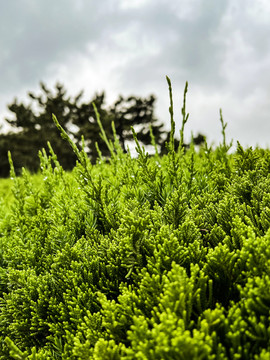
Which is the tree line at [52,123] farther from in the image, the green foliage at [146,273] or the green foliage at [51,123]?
the green foliage at [146,273]

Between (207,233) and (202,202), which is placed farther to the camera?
(202,202)

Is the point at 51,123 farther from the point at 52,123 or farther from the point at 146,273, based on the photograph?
the point at 146,273

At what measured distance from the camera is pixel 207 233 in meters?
2.29

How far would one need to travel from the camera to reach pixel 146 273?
5.70ft

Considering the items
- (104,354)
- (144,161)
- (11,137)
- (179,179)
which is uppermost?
(11,137)

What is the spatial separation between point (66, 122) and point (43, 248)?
44.0 meters

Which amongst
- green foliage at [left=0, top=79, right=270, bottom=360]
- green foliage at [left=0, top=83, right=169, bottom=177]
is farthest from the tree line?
green foliage at [left=0, top=79, right=270, bottom=360]

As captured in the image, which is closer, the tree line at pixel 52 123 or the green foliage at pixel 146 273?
the green foliage at pixel 146 273

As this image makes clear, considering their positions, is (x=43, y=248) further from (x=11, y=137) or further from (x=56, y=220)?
(x=11, y=137)

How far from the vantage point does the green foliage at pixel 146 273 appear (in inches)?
58.4

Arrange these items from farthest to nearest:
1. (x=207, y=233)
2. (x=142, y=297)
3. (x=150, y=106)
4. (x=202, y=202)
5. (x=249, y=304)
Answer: (x=150, y=106) < (x=202, y=202) < (x=207, y=233) < (x=142, y=297) < (x=249, y=304)

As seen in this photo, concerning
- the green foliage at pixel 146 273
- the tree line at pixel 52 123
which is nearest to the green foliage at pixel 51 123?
the tree line at pixel 52 123

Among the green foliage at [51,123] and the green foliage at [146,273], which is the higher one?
the green foliage at [51,123]

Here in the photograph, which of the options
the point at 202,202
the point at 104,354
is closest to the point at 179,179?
the point at 202,202
